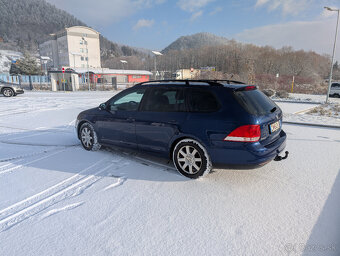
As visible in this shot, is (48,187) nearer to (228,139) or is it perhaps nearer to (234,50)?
(228,139)

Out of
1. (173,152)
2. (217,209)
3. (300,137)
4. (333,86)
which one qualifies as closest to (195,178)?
(173,152)

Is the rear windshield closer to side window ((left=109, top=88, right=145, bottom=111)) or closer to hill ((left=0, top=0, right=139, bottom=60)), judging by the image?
side window ((left=109, top=88, right=145, bottom=111))

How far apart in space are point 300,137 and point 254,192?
153 inches

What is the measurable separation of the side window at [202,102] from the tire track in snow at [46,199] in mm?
1982

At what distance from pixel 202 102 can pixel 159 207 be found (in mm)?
1699

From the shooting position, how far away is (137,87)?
4531 millimetres

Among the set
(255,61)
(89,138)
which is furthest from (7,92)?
(255,61)

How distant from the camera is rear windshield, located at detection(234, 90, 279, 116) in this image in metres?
3.39

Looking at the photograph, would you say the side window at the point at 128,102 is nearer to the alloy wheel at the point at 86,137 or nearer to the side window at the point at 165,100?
the side window at the point at 165,100

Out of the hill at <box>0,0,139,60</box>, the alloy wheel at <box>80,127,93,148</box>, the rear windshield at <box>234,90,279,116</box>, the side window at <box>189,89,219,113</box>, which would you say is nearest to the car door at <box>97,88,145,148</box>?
the alloy wheel at <box>80,127,93,148</box>

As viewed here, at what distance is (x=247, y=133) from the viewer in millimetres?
3221

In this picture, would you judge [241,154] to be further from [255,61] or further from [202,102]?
[255,61]

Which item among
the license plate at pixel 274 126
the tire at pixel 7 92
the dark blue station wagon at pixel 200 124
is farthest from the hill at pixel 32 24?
the license plate at pixel 274 126

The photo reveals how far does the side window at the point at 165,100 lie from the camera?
3.82 m
